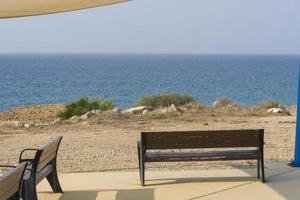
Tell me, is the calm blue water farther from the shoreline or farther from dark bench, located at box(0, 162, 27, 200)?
dark bench, located at box(0, 162, 27, 200)

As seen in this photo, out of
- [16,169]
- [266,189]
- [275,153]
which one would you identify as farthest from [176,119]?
[16,169]

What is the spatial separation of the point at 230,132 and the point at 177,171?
132 centimetres

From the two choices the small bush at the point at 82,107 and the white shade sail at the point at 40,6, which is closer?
the white shade sail at the point at 40,6

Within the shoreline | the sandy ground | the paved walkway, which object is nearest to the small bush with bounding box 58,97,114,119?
the shoreline

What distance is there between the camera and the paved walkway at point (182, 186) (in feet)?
24.7

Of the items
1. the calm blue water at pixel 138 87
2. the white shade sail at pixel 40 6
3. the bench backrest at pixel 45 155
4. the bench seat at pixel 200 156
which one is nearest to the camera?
the bench backrest at pixel 45 155

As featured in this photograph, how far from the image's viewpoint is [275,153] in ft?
36.9

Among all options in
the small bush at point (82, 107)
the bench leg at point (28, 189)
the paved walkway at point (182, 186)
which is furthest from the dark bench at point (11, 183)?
the small bush at point (82, 107)

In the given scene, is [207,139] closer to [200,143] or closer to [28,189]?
[200,143]

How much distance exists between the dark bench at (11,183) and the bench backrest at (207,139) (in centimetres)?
279

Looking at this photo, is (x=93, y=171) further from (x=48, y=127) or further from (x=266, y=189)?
(x=48, y=127)

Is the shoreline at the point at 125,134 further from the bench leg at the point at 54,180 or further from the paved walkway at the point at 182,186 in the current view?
the bench leg at the point at 54,180

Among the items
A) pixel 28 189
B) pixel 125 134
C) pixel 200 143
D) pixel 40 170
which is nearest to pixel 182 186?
pixel 200 143

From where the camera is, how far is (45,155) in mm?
6961
